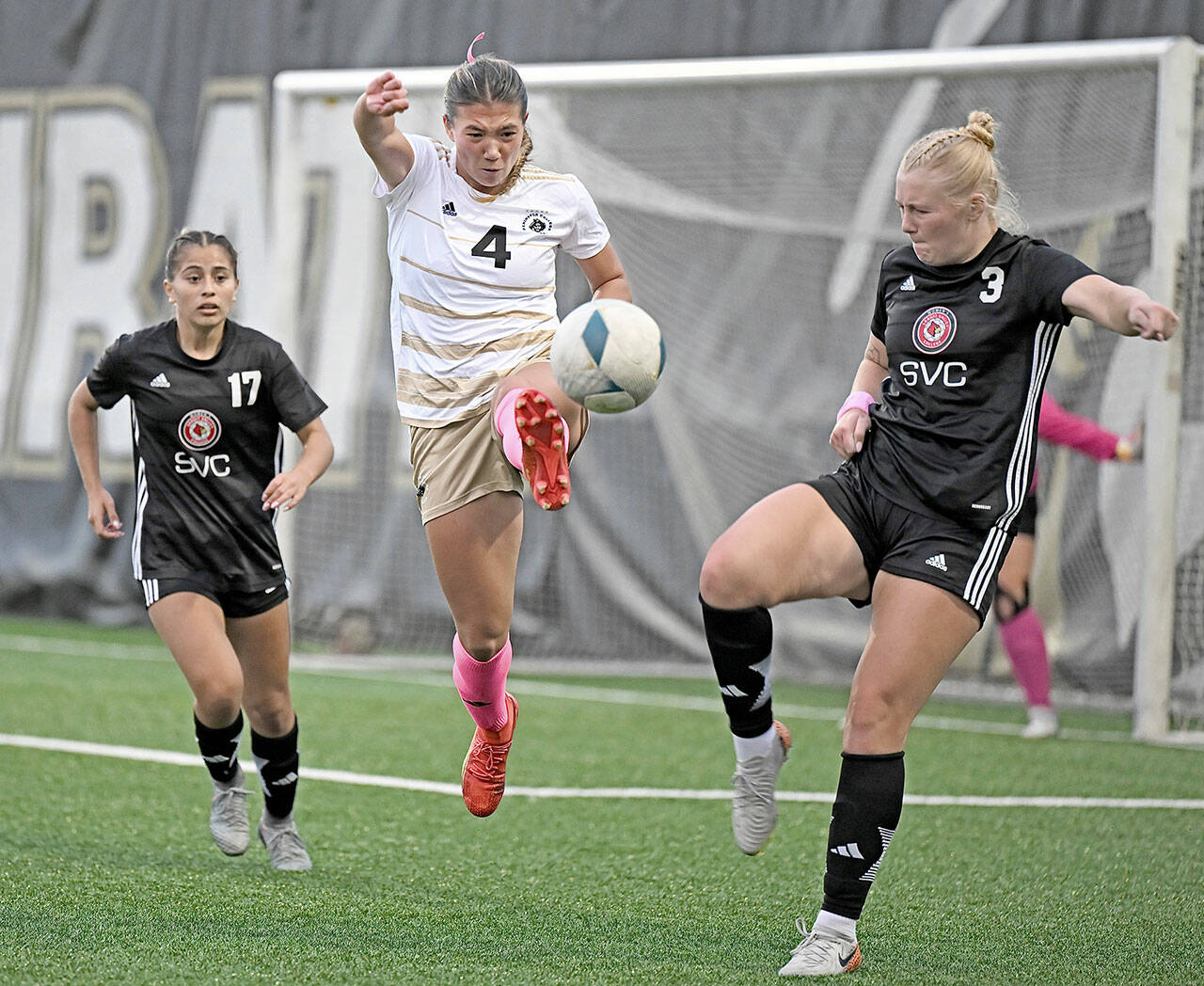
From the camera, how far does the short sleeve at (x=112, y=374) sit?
181 inches

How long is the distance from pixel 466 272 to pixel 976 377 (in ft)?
4.72

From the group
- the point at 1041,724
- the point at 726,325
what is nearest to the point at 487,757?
the point at 1041,724

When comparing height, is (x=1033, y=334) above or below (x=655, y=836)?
above

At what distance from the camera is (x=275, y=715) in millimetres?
4574

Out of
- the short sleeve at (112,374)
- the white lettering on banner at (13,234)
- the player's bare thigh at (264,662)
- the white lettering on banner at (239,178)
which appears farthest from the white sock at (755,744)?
the white lettering on banner at (13,234)

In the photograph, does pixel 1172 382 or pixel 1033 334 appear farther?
pixel 1172 382

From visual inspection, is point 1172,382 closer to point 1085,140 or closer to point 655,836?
point 1085,140

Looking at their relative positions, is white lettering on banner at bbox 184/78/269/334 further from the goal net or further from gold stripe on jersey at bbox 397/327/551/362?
gold stripe on jersey at bbox 397/327/551/362

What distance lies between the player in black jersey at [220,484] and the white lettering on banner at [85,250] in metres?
7.33

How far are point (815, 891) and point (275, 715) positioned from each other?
1695mm

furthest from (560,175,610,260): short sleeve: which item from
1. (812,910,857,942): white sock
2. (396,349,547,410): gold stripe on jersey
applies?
(812,910,857,942): white sock

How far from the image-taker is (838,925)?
3.52 m

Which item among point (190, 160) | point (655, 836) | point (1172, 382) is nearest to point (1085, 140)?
point (1172, 382)

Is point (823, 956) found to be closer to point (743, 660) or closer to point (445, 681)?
point (743, 660)
